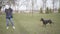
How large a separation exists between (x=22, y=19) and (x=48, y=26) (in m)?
0.42

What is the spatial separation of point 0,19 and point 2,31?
0.61 feet

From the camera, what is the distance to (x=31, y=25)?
1998mm

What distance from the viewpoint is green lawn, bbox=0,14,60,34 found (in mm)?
1967

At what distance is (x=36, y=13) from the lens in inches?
77.5

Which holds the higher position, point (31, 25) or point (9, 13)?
point (9, 13)

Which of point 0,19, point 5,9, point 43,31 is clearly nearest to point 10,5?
point 5,9

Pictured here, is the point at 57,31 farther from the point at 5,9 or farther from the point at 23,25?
the point at 5,9

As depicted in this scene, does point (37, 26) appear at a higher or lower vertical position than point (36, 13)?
lower

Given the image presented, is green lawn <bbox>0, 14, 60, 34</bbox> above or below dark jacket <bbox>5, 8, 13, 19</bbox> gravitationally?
below

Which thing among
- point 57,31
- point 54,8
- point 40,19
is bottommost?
point 57,31

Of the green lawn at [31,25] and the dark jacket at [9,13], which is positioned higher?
the dark jacket at [9,13]

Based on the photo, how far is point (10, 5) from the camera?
6.40 feet

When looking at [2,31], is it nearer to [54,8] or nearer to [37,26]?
[37,26]

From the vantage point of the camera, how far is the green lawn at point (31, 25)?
1967 millimetres
